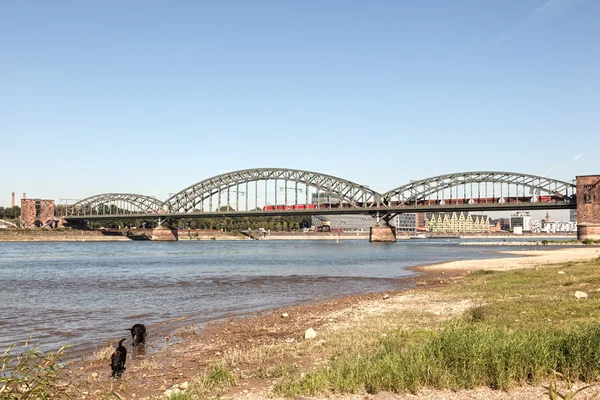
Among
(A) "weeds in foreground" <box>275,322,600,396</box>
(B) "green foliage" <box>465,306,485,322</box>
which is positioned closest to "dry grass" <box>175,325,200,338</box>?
(A) "weeds in foreground" <box>275,322,600,396</box>

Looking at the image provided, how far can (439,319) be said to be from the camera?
56.4 ft

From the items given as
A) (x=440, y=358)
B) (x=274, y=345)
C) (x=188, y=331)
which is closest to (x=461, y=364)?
(x=440, y=358)

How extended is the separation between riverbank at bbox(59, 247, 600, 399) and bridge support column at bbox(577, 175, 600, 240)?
12410 centimetres

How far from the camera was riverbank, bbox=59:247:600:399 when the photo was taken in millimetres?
11009

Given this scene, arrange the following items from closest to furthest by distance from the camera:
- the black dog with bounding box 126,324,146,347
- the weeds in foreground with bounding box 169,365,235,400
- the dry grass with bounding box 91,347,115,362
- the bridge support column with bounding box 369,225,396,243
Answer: the weeds in foreground with bounding box 169,365,235,400 < the dry grass with bounding box 91,347,115,362 < the black dog with bounding box 126,324,146,347 < the bridge support column with bounding box 369,225,396,243

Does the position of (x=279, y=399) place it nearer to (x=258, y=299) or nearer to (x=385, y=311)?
(x=385, y=311)

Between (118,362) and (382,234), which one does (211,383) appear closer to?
(118,362)

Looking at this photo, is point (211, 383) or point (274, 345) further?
point (274, 345)

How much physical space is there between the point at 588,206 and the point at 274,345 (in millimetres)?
139787

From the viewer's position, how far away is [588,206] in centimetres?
13375

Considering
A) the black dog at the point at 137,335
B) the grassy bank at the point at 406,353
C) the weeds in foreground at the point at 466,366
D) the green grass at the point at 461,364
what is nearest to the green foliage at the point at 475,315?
the grassy bank at the point at 406,353

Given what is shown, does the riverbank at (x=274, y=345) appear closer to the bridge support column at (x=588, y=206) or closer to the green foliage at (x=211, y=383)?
the green foliage at (x=211, y=383)

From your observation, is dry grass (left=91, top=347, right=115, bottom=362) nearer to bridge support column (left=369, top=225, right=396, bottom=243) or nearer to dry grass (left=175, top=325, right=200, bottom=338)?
dry grass (left=175, top=325, right=200, bottom=338)

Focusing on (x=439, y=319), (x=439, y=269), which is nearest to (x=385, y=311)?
(x=439, y=319)
